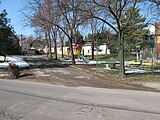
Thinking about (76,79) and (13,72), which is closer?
(76,79)

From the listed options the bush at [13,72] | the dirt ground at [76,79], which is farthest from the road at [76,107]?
the bush at [13,72]

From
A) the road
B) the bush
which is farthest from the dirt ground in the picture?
the road

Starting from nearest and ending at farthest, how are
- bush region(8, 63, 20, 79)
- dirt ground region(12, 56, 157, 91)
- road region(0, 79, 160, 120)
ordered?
1. road region(0, 79, 160, 120)
2. dirt ground region(12, 56, 157, 91)
3. bush region(8, 63, 20, 79)

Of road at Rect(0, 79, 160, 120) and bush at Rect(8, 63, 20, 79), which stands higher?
bush at Rect(8, 63, 20, 79)

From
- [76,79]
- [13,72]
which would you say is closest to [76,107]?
[76,79]

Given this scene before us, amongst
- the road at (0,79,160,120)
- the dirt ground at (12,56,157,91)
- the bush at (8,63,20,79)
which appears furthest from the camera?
the bush at (8,63,20,79)

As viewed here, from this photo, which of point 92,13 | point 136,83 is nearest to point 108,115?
point 136,83

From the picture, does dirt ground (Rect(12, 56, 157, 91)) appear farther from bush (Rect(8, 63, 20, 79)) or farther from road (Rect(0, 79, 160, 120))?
road (Rect(0, 79, 160, 120))

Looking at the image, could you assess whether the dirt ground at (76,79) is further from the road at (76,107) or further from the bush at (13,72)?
the road at (76,107)

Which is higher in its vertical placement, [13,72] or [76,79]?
[13,72]

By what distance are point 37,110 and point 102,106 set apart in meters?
2.19

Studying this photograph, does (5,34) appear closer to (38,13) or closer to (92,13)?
(38,13)

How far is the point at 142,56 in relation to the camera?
1375 inches

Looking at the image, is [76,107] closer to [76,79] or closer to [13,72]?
[76,79]
